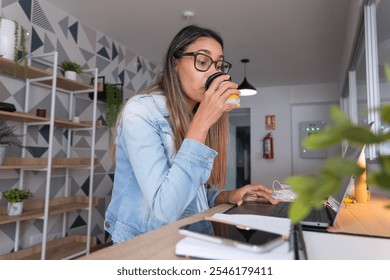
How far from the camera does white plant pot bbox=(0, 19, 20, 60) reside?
2.24 metres

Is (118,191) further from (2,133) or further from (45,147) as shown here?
(45,147)

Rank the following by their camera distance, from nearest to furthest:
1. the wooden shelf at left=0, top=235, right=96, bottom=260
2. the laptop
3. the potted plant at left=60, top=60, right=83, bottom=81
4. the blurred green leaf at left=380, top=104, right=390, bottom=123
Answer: the blurred green leaf at left=380, top=104, right=390, bottom=123 < the laptop < the wooden shelf at left=0, top=235, right=96, bottom=260 < the potted plant at left=60, top=60, right=83, bottom=81

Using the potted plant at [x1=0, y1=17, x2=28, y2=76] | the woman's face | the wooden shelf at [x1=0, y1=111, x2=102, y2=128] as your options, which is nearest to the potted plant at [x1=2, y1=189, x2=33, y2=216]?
the wooden shelf at [x1=0, y1=111, x2=102, y2=128]

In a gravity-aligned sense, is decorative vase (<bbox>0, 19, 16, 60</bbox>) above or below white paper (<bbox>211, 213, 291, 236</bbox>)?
above

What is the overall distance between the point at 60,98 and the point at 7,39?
879 millimetres

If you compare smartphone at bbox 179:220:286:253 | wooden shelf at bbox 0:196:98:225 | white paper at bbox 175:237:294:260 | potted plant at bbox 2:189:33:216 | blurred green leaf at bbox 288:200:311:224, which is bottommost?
wooden shelf at bbox 0:196:98:225

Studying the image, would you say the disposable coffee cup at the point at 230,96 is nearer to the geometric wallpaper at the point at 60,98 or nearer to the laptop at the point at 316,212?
the laptop at the point at 316,212

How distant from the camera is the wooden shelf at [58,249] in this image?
2.49 metres

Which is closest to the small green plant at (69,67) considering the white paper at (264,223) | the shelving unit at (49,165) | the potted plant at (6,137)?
the shelving unit at (49,165)

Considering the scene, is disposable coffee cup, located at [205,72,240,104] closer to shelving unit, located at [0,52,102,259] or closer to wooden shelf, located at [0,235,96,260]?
shelving unit, located at [0,52,102,259]

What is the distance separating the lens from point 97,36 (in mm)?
3615

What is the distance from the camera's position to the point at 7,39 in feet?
7.38

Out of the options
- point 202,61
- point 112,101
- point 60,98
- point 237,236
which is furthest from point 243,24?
point 237,236

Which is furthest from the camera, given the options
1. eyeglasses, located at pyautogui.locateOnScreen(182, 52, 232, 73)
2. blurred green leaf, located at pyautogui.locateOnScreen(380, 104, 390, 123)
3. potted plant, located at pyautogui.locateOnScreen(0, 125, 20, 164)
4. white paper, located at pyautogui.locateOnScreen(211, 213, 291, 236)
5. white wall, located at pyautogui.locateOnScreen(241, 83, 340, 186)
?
white wall, located at pyautogui.locateOnScreen(241, 83, 340, 186)
